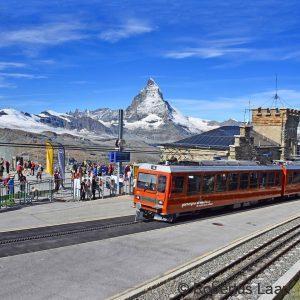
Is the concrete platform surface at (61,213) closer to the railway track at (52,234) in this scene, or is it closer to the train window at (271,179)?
the railway track at (52,234)

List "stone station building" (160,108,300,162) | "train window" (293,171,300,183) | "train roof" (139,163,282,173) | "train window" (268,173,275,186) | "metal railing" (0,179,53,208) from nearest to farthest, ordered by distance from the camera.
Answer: "train roof" (139,163,282,173)
"metal railing" (0,179,53,208)
"train window" (268,173,275,186)
"train window" (293,171,300,183)
"stone station building" (160,108,300,162)

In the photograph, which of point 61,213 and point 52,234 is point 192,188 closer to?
point 61,213

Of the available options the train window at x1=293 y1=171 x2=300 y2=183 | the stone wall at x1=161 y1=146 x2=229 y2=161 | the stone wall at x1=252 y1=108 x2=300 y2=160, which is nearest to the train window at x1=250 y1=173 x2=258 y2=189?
the train window at x1=293 y1=171 x2=300 y2=183

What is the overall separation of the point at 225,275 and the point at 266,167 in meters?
18.9

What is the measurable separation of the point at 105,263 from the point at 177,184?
8.31 m

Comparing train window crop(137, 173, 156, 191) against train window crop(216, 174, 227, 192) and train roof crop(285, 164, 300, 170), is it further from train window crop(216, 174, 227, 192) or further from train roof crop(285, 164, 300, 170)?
train roof crop(285, 164, 300, 170)

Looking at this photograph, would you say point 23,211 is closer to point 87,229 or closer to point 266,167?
point 87,229

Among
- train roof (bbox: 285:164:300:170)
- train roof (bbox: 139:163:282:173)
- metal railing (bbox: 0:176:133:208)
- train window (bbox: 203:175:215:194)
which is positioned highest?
train roof (bbox: 285:164:300:170)

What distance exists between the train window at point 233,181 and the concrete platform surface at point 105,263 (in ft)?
16.7

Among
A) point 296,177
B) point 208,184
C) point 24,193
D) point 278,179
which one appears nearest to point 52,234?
point 24,193

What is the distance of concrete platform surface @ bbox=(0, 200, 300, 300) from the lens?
12.7 metres

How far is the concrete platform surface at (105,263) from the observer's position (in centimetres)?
1269

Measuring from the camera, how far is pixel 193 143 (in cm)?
4847

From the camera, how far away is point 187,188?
78.0 feet
